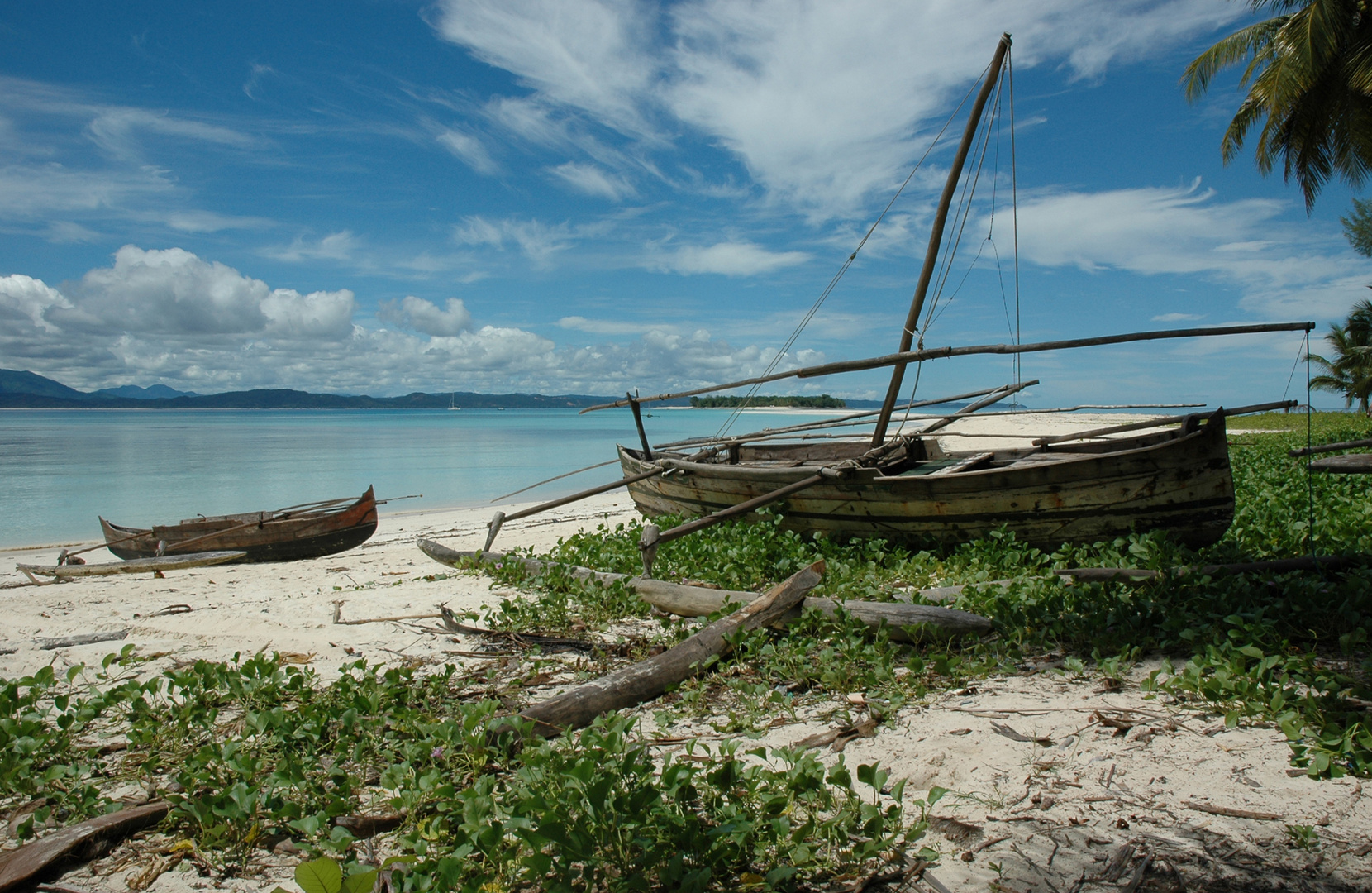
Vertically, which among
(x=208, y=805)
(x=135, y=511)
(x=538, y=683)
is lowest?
(x=135, y=511)

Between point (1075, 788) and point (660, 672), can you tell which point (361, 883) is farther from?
point (1075, 788)

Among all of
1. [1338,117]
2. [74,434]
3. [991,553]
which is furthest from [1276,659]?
[74,434]

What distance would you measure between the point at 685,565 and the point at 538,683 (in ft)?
9.20

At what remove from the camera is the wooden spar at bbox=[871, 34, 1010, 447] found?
8.19 m

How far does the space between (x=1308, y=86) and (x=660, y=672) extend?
19977 millimetres

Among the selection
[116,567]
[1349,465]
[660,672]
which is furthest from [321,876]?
[116,567]

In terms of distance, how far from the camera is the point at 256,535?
39.0 ft

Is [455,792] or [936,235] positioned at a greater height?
[936,235]

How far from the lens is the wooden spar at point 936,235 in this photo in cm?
819

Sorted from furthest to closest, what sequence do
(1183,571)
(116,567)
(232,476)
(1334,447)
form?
(232,476) → (116,567) → (1334,447) → (1183,571)

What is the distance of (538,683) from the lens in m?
4.12

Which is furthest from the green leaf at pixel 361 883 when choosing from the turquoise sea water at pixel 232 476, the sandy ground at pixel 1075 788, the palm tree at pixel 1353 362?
the palm tree at pixel 1353 362

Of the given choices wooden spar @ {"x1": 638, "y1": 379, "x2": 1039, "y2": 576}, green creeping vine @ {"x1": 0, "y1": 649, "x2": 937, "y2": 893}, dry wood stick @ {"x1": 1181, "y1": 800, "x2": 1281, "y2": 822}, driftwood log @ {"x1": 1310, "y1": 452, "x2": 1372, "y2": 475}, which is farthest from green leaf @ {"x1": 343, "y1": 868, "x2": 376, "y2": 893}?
driftwood log @ {"x1": 1310, "y1": 452, "x2": 1372, "y2": 475}

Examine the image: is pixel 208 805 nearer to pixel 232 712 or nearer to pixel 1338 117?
pixel 232 712
